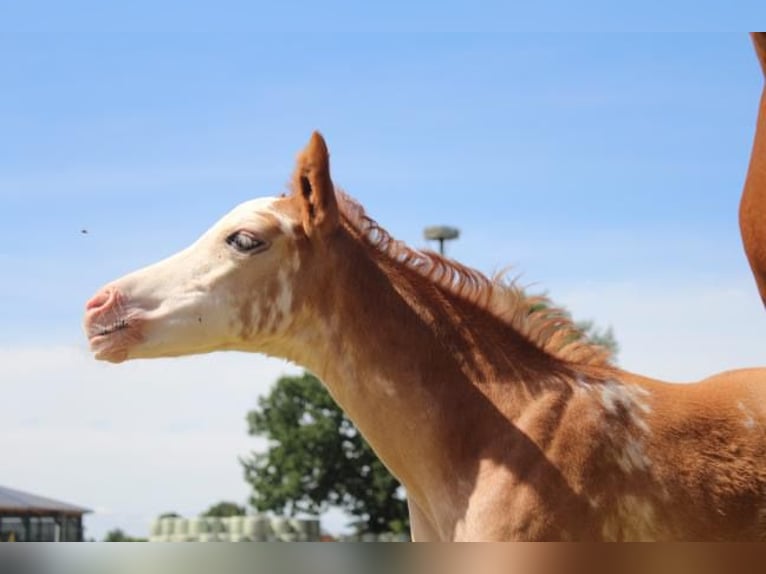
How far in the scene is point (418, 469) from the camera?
4230 mm

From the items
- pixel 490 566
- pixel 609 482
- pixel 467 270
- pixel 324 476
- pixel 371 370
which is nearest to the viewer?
pixel 490 566

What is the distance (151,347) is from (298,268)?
70 cm

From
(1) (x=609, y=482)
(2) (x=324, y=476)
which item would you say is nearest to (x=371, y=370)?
(1) (x=609, y=482)

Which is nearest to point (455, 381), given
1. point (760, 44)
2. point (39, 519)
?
point (760, 44)

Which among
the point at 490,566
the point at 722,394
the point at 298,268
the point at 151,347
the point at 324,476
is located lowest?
the point at 490,566

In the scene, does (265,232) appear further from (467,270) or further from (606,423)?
(606,423)

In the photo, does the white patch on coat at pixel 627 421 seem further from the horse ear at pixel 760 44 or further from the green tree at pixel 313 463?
the green tree at pixel 313 463

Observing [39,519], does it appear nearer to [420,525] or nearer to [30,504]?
[30,504]

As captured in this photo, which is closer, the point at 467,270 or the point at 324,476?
the point at 467,270

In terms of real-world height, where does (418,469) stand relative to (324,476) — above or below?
below

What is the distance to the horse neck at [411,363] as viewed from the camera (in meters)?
4.19

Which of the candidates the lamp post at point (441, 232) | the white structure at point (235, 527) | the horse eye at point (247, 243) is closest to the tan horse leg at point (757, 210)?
the horse eye at point (247, 243)

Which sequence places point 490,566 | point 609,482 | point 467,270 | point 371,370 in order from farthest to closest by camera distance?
point 467,270, point 371,370, point 609,482, point 490,566

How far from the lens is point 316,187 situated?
4.39 m
